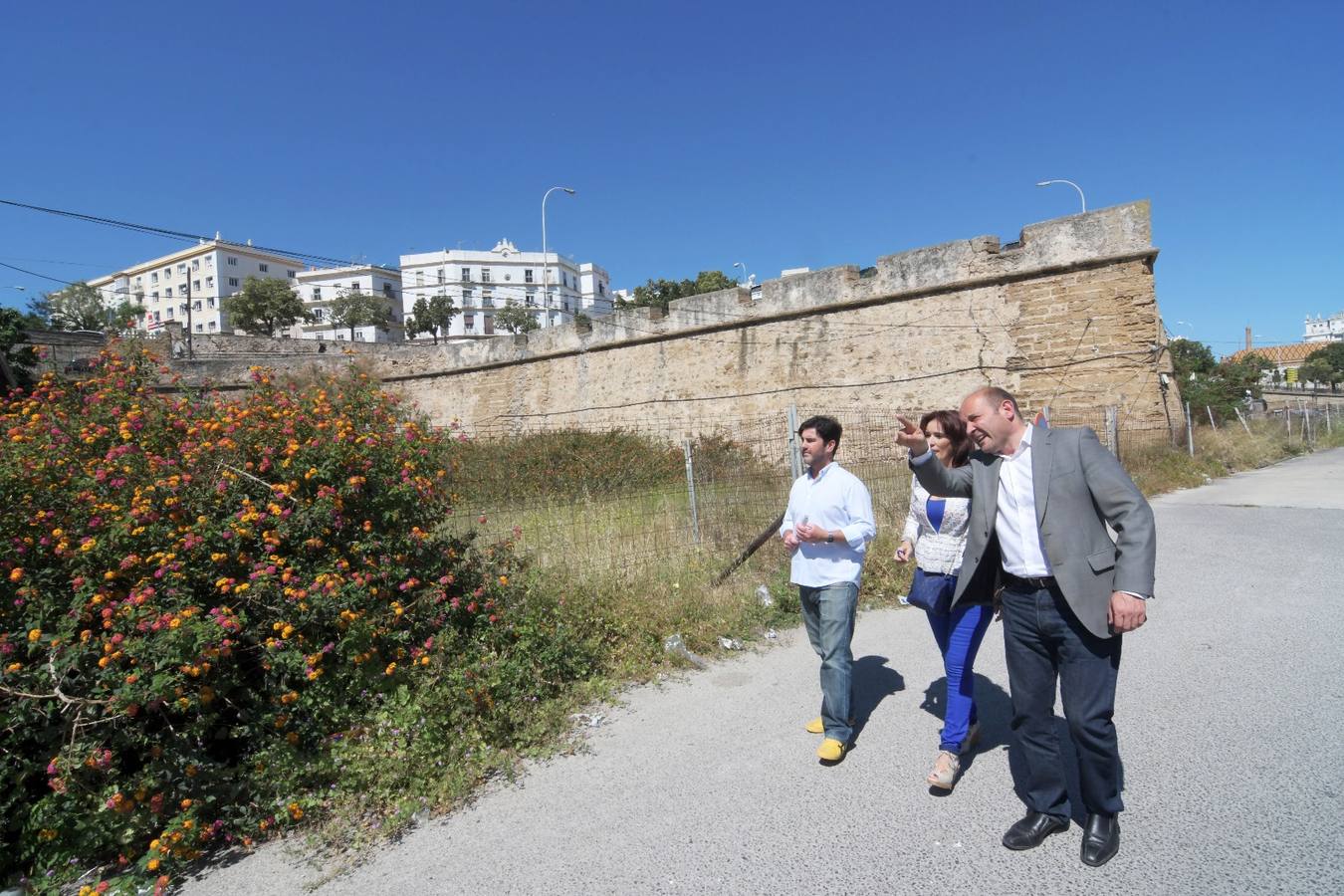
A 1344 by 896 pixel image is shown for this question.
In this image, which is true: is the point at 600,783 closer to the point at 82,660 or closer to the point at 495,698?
the point at 495,698

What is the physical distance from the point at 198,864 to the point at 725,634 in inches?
131

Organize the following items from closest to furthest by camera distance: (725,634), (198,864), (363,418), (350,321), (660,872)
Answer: (660,872) → (198,864) → (363,418) → (725,634) → (350,321)

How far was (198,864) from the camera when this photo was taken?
299 cm

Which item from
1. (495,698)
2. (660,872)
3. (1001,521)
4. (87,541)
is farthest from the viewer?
(495,698)

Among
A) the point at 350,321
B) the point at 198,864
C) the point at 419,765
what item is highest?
the point at 350,321

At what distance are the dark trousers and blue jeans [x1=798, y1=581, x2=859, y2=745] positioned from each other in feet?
2.59

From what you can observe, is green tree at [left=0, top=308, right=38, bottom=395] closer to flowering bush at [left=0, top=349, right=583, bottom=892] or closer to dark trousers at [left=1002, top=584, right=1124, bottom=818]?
flowering bush at [left=0, top=349, right=583, bottom=892]

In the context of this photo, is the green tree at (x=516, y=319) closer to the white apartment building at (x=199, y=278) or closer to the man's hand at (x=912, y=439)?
the white apartment building at (x=199, y=278)

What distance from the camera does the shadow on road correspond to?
393 cm

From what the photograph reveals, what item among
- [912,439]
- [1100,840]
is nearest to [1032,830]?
[1100,840]

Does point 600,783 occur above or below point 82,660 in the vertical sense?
below

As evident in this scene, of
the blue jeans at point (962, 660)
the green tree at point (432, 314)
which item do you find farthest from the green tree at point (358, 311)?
the blue jeans at point (962, 660)

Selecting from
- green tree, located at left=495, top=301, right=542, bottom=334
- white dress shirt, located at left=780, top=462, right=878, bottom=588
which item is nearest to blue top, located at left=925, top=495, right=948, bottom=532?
white dress shirt, located at left=780, top=462, right=878, bottom=588

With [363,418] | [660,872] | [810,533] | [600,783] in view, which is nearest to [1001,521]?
[810,533]
